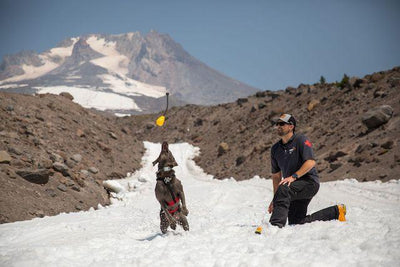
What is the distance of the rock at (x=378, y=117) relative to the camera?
1043 inches

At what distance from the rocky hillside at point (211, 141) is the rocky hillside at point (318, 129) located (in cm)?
10

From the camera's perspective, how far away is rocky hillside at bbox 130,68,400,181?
23281 mm

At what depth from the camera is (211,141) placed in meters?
53.7

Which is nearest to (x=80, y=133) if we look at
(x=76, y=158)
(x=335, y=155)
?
(x=76, y=158)

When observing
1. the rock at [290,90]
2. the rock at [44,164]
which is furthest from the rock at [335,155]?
the rock at [290,90]

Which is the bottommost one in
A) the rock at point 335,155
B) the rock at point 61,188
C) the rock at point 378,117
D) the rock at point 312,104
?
the rock at point 61,188

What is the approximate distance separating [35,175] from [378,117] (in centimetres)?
2300

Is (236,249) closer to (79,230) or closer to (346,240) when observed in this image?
(346,240)

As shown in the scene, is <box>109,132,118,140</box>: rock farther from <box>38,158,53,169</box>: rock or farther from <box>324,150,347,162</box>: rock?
<box>324,150,347,162</box>: rock

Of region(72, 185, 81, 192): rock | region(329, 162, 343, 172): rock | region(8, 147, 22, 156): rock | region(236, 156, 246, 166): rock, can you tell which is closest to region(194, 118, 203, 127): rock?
region(236, 156, 246, 166): rock

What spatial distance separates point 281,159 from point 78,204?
12.7 m

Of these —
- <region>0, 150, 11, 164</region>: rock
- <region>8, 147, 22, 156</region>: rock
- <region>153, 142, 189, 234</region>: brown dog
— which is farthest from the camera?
<region>8, 147, 22, 156</region>: rock

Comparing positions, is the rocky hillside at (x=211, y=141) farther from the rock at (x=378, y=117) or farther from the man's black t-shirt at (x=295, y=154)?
the man's black t-shirt at (x=295, y=154)

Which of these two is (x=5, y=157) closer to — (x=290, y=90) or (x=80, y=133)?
(x=80, y=133)
